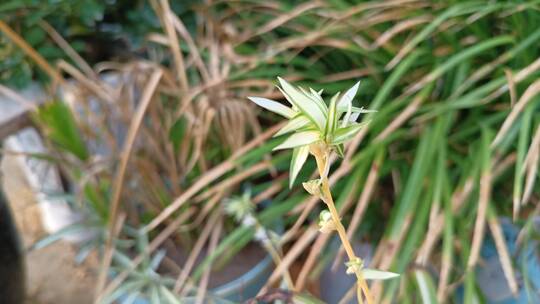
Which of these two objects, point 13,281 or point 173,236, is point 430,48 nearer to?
point 173,236

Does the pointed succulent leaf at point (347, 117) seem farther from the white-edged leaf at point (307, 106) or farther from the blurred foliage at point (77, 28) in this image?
the blurred foliage at point (77, 28)

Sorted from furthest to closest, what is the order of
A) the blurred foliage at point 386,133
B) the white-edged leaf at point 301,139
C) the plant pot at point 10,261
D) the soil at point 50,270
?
the soil at point 50,270 < the plant pot at point 10,261 < the blurred foliage at point 386,133 < the white-edged leaf at point 301,139

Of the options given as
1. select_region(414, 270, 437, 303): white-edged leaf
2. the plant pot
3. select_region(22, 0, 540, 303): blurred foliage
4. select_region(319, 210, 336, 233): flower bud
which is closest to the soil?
the plant pot

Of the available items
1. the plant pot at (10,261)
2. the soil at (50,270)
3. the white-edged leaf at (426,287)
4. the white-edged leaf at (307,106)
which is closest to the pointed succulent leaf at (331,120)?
the white-edged leaf at (307,106)

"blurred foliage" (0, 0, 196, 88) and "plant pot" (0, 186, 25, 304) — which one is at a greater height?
"blurred foliage" (0, 0, 196, 88)

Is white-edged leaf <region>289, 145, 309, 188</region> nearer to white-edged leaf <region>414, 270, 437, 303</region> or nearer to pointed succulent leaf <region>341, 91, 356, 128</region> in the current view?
pointed succulent leaf <region>341, 91, 356, 128</region>

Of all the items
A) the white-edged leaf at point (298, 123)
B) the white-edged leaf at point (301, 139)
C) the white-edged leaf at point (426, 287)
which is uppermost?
the white-edged leaf at point (298, 123)
